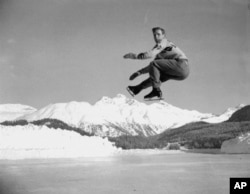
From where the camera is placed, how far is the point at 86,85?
8.57m

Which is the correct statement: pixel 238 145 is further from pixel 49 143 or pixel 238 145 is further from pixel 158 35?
pixel 49 143

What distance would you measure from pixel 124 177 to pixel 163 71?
7.20 ft

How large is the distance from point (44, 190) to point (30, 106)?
7.16ft

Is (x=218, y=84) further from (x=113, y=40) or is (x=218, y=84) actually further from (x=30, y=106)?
(x=30, y=106)

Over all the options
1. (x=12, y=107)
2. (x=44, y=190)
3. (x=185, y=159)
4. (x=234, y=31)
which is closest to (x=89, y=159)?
(x=185, y=159)

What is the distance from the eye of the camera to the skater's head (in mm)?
7867

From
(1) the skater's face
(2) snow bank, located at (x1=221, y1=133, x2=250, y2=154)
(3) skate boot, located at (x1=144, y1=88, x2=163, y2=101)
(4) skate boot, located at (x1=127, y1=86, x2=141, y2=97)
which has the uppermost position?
(1) the skater's face

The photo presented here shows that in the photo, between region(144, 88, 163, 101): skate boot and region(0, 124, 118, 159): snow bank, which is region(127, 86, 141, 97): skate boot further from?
region(0, 124, 118, 159): snow bank

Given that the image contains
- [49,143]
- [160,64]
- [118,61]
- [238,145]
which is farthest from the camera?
[238,145]

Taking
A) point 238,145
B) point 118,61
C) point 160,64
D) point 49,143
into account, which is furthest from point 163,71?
point 238,145

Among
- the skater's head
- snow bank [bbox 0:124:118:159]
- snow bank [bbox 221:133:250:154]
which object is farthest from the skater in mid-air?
snow bank [bbox 221:133:250:154]

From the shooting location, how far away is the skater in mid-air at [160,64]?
7664 millimetres

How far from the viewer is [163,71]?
773cm

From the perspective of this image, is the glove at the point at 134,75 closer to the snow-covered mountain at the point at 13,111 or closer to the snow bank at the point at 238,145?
the snow-covered mountain at the point at 13,111
